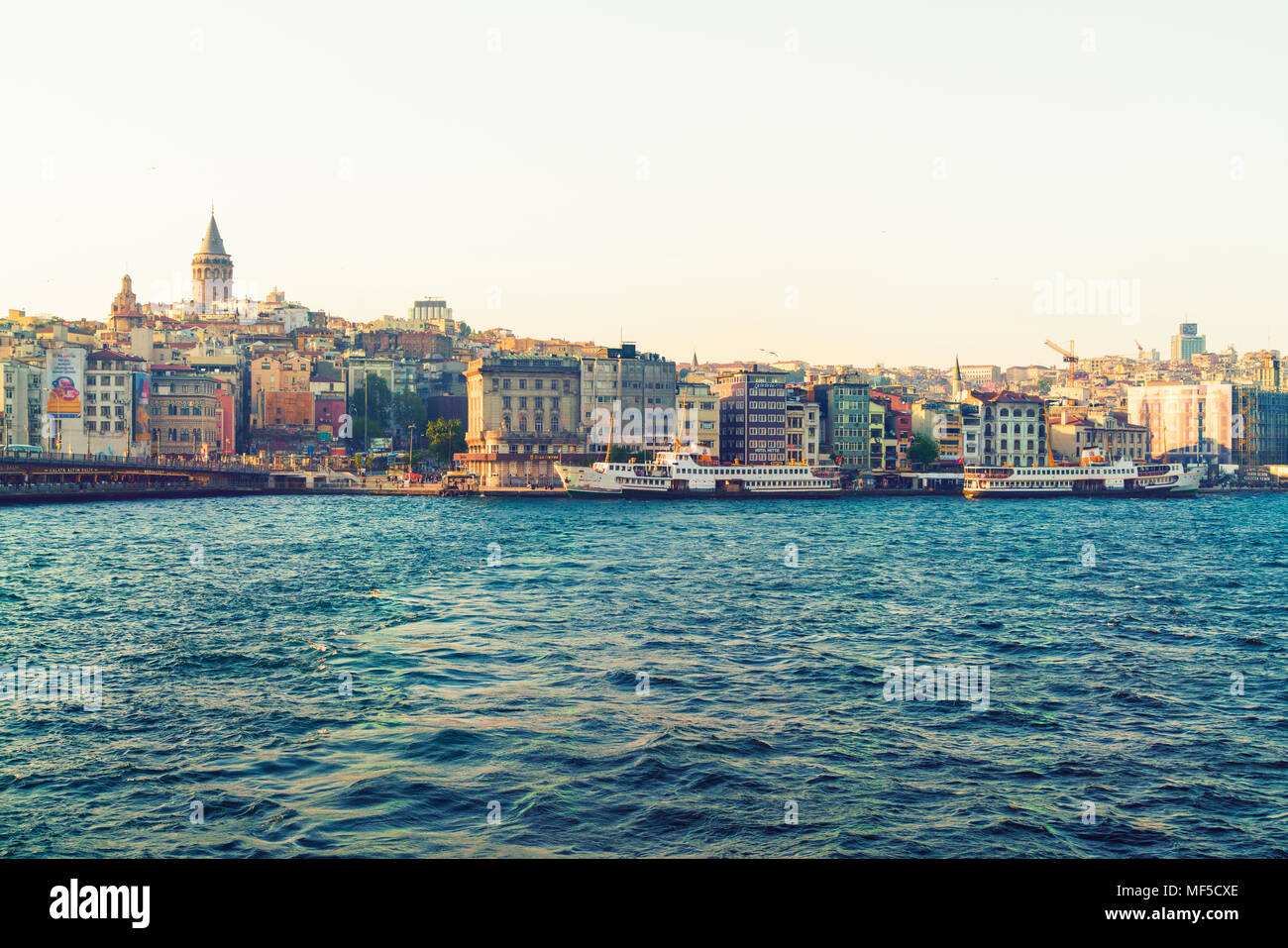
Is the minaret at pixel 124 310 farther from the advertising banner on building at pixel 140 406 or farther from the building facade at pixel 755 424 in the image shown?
the building facade at pixel 755 424

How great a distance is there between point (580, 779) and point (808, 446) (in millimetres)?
102020

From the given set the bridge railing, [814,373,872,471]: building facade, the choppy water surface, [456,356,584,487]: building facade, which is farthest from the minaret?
the choppy water surface

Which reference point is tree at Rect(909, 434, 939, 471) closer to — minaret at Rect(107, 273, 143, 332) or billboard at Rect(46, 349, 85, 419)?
billboard at Rect(46, 349, 85, 419)

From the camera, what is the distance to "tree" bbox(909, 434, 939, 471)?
115 metres

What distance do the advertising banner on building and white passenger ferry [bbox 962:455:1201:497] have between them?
81972 millimetres

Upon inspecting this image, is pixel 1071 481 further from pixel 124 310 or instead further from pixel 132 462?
pixel 124 310

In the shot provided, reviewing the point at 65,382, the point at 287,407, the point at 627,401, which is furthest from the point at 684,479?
the point at 65,382

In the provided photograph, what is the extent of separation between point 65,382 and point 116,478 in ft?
56.3

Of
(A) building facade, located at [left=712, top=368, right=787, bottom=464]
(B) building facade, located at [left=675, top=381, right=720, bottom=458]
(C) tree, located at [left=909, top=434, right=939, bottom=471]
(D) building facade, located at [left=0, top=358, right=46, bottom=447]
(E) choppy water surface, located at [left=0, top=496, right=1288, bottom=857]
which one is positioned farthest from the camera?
(C) tree, located at [left=909, top=434, right=939, bottom=471]
